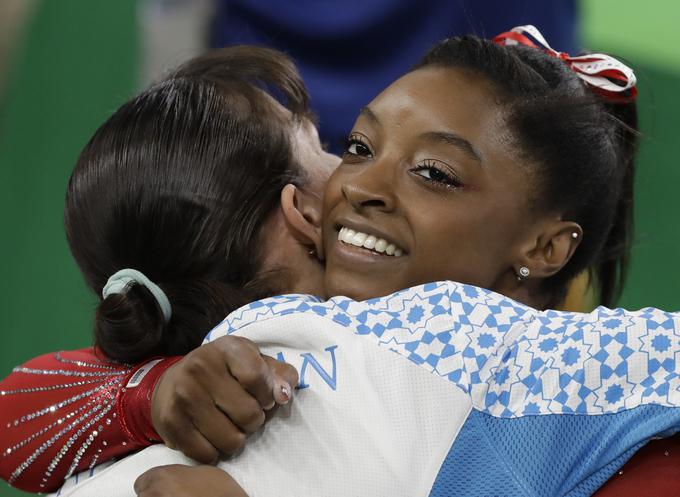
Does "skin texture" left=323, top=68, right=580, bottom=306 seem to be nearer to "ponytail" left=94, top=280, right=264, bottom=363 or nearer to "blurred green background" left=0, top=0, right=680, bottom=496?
"ponytail" left=94, top=280, right=264, bottom=363

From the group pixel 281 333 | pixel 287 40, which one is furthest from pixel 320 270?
pixel 287 40

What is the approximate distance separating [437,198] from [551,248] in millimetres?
178

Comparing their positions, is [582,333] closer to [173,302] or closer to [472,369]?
[472,369]

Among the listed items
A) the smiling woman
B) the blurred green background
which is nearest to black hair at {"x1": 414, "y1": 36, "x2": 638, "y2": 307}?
the smiling woman

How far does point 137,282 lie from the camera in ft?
4.05

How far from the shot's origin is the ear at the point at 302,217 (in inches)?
52.6

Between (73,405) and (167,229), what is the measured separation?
0.23 metres

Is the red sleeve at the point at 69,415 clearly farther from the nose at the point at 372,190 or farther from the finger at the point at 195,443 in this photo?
the nose at the point at 372,190

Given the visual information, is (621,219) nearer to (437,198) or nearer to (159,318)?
(437,198)

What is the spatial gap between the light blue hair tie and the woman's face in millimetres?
185

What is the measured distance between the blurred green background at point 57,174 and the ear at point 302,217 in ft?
4.65

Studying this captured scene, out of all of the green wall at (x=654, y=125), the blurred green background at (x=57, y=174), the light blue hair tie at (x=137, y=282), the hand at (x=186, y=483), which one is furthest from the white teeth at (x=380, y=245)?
the blurred green background at (x=57, y=174)

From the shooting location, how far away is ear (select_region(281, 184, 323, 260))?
1.33m

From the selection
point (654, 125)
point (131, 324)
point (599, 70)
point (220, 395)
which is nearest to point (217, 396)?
point (220, 395)
